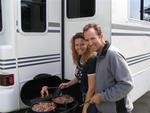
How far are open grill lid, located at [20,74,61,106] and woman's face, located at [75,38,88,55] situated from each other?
2.00ft

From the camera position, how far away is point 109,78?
8.41 feet

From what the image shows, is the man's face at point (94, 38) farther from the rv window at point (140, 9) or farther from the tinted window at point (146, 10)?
the tinted window at point (146, 10)

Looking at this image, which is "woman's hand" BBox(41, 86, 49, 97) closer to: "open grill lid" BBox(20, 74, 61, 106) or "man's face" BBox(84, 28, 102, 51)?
"open grill lid" BBox(20, 74, 61, 106)

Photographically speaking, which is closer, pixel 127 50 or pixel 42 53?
pixel 42 53

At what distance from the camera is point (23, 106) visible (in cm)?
357

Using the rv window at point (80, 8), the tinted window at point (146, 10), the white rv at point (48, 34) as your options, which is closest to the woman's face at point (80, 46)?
the white rv at point (48, 34)

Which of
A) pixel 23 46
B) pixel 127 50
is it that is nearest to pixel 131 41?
pixel 127 50

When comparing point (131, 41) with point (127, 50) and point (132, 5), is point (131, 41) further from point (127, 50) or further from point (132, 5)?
point (132, 5)

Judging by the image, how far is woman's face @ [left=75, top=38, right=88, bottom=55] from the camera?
341 cm

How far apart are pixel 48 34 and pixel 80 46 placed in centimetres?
60

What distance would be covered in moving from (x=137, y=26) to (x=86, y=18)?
41.9 inches

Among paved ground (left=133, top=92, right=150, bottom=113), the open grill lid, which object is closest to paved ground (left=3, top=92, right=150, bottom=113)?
paved ground (left=133, top=92, right=150, bottom=113)

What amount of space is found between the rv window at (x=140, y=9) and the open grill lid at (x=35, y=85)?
60.5 inches

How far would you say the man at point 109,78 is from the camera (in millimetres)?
2484
